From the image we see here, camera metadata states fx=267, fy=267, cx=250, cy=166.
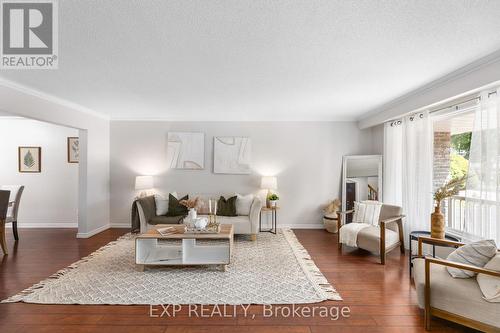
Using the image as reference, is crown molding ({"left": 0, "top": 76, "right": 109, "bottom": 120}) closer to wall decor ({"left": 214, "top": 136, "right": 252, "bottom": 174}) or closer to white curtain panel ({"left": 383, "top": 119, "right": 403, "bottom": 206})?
wall decor ({"left": 214, "top": 136, "right": 252, "bottom": 174})

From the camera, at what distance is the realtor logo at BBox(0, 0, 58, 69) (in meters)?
1.91

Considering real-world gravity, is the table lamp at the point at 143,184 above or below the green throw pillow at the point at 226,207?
above

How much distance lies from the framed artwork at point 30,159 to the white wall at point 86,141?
1436 mm

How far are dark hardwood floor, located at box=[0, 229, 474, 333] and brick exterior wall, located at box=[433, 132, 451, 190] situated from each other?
1.38m

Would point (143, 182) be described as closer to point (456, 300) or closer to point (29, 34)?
point (29, 34)

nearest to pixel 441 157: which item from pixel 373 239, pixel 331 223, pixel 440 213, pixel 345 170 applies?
pixel 440 213

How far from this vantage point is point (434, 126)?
417 centimetres

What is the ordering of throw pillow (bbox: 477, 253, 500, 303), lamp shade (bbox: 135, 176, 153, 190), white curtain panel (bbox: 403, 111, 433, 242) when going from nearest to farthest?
1. throw pillow (bbox: 477, 253, 500, 303)
2. white curtain panel (bbox: 403, 111, 433, 242)
3. lamp shade (bbox: 135, 176, 153, 190)

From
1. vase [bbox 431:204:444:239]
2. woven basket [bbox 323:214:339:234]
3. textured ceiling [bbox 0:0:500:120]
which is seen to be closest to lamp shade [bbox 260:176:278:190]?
woven basket [bbox 323:214:339:234]

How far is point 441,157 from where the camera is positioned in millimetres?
4023

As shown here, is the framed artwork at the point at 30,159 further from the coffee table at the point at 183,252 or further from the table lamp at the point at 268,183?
the table lamp at the point at 268,183

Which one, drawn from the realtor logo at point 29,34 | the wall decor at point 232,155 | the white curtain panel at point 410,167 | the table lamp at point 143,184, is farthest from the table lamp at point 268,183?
→ the realtor logo at point 29,34

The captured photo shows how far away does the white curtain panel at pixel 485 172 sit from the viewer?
→ 2.83 metres

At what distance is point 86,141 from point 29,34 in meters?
3.15
